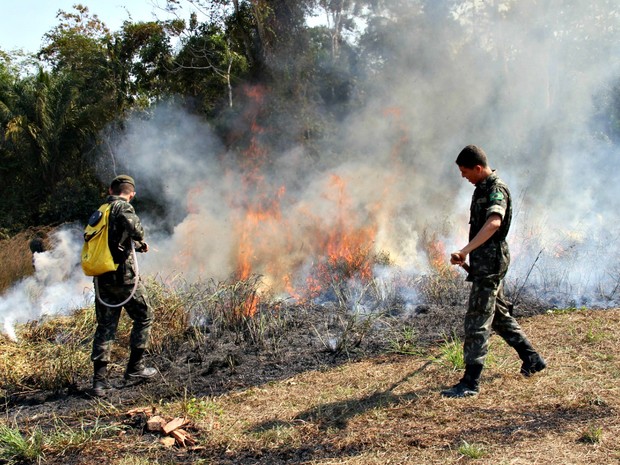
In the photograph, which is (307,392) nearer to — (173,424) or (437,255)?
(173,424)

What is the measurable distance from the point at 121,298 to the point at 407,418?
283 cm

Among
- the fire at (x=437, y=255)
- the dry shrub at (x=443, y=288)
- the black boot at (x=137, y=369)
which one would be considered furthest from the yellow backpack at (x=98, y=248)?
the fire at (x=437, y=255)

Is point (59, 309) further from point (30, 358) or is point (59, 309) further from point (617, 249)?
point (617, 249)

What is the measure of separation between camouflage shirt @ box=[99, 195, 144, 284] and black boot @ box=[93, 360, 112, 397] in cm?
76

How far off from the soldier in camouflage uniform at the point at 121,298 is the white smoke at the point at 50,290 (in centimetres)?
202

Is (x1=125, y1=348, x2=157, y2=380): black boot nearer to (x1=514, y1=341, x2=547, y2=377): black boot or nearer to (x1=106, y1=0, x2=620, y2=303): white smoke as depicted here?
(x1=514, y1=341, x2=547, y2=377): black boot

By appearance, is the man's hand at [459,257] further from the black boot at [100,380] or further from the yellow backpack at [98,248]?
the black boot at [100,380]

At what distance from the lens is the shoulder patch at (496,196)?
12.9ft

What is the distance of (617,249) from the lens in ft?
27.6

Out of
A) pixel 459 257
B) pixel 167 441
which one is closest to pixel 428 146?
pixel 459 257

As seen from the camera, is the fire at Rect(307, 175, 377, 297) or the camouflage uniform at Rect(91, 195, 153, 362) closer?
the camouflage uniform at Rect(91, 195, 153, 362)

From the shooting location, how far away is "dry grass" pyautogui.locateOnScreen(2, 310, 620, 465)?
3.14 meters

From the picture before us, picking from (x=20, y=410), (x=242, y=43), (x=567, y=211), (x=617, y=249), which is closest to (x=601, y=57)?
(x=567, y=211)

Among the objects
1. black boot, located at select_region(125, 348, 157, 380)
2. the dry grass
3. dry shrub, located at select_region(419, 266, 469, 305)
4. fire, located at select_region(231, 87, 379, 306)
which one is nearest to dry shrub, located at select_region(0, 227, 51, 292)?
fire, located at select_region(231, 87, 379, 306)
